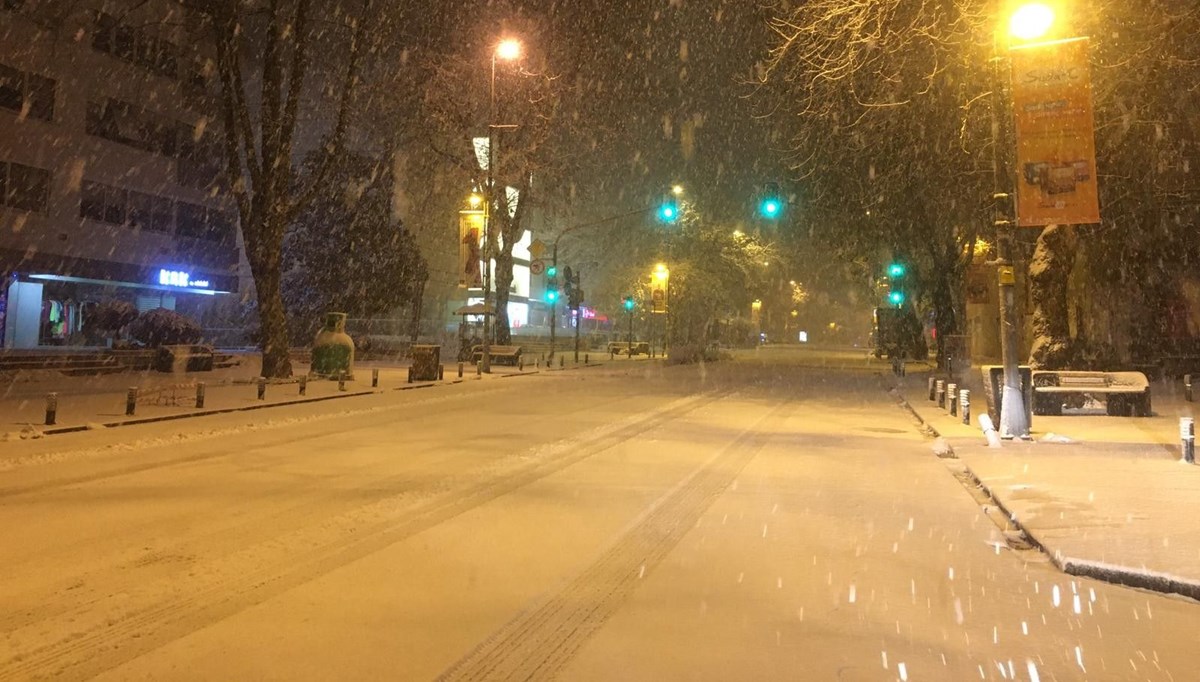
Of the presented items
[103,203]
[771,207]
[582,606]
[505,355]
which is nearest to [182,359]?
[505,355]

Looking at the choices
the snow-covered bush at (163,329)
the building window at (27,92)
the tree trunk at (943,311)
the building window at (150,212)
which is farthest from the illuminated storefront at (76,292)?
the tree trunk at (943,311)

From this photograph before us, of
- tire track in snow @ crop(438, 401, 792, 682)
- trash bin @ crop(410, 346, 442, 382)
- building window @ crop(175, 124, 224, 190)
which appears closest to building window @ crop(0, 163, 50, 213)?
building window @ crop(175, 124, 224, 190)

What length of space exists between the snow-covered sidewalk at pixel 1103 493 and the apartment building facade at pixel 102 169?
32.6 meters

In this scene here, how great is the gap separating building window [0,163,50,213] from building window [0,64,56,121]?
238 centimetres

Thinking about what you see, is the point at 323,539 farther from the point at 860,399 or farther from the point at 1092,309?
the point at 1092,309

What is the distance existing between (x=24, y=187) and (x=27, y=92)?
404 centimetres

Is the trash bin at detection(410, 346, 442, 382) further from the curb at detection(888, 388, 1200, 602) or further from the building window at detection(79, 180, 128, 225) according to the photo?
the curb at detection(888, 388, 1200, 602)

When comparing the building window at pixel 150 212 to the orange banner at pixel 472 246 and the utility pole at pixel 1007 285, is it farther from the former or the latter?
the utility pole at pixel 1007 285

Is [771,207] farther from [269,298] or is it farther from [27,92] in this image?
[27,92]

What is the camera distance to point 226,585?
5969 mm

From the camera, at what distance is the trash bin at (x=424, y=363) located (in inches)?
1113

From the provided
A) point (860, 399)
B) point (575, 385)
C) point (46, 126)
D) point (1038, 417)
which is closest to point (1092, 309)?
point (860, 399)

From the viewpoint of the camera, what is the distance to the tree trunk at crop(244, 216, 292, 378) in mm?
24406

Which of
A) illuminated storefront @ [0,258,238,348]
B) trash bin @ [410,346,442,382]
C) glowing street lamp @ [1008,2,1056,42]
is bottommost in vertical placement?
trash bin @ [410,346,442,382]
